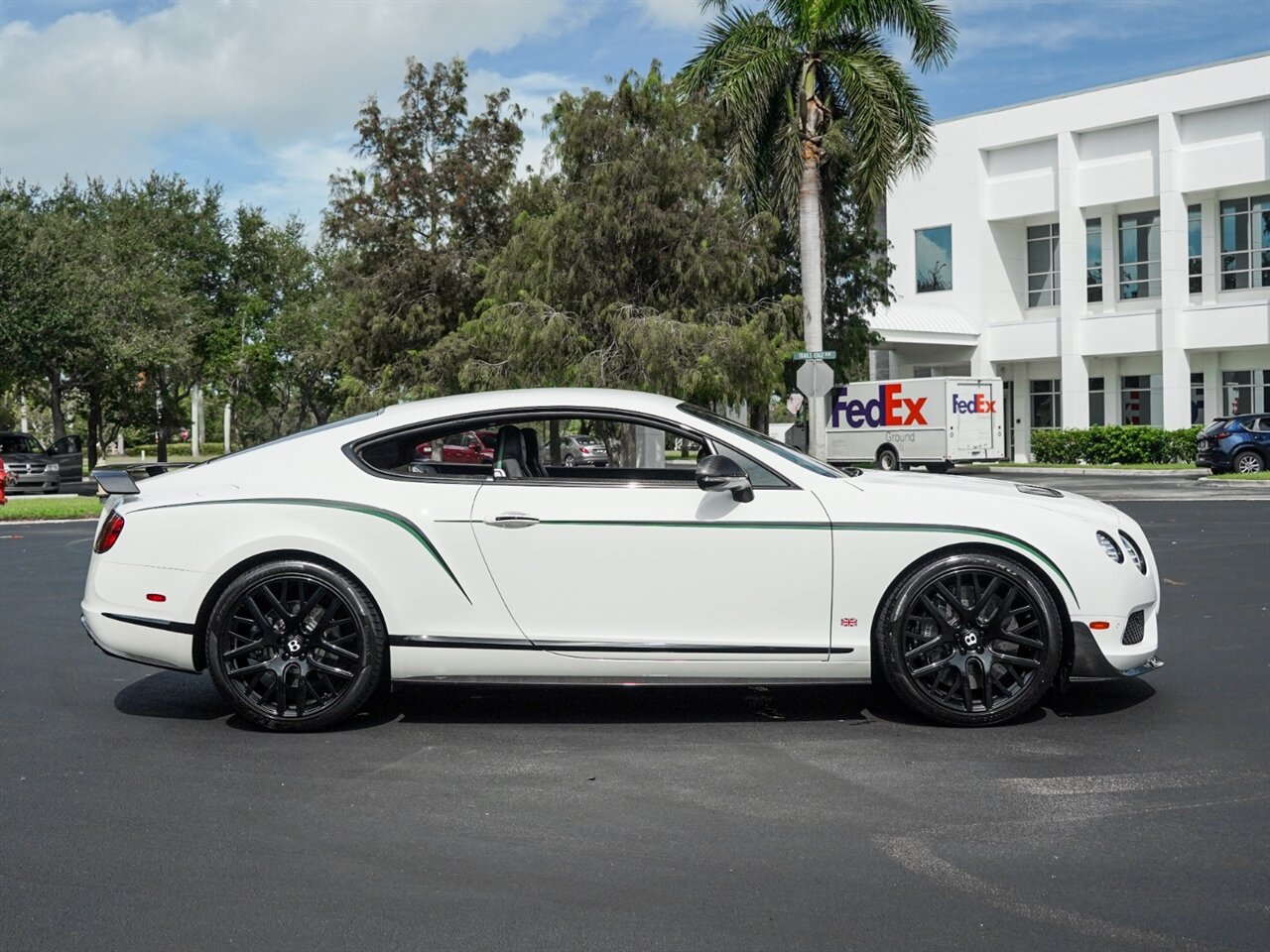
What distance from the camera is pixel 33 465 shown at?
3134cm

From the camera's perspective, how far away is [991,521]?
588 centimetres

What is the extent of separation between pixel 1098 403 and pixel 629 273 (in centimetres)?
2407

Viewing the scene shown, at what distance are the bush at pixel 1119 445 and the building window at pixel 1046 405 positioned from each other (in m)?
2.41

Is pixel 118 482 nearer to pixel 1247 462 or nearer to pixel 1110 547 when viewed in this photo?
pixel 1110 547

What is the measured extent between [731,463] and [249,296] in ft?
173

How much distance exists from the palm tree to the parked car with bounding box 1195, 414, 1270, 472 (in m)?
11.4

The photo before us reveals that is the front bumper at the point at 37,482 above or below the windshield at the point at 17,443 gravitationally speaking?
below

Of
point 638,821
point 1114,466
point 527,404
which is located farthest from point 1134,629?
point 1114,466

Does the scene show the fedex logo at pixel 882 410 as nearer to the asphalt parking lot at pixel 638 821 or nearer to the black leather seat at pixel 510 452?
the asphalt parking lot at pixel 638 821

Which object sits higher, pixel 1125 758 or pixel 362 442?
pixel 362 442

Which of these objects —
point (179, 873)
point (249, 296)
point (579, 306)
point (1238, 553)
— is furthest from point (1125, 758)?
point (249, 296)

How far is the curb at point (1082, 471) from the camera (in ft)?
114

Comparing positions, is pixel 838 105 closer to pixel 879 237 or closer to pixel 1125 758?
pixel 879 237

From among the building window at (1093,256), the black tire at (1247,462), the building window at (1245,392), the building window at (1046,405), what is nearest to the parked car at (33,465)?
the black tire at (1247,462)
